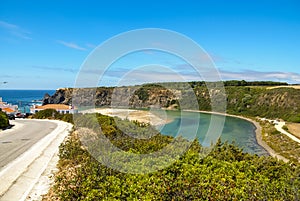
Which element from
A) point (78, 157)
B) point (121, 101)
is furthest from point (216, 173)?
point (121, 101)

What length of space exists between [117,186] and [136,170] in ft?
4.63

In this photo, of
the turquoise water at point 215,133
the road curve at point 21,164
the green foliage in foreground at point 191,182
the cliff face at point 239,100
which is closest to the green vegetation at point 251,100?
the cliff face at point 239,100

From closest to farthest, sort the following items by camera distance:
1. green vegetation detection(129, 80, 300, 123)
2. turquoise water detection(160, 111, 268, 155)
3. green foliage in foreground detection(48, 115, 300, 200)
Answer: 1. green foliage in foreground detection(48, 115, 300, 200)
2. turquoise water detection(160, 111, 268, 155)
3. green vegetation detection(129, 80, 300, 123)

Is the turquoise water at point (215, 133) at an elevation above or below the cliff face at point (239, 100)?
below

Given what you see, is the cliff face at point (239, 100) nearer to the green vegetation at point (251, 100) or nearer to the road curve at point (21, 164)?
the green vegetation at point (251, 100)

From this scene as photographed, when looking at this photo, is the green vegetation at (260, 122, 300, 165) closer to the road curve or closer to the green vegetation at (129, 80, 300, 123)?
the road curve

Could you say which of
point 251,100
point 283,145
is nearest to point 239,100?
point 251,100

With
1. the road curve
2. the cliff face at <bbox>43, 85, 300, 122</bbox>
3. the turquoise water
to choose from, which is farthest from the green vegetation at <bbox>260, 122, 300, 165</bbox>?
the cliff face at <bbox>43, 85, 300, 122</bbox>

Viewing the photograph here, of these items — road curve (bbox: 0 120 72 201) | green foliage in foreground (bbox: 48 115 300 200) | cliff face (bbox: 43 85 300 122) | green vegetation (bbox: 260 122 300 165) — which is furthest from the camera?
cliff face (bbox: 43 85 300 122)

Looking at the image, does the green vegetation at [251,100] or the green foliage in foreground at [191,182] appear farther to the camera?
the green vegetation at [251,100]

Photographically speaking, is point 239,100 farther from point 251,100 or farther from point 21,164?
point 21,164

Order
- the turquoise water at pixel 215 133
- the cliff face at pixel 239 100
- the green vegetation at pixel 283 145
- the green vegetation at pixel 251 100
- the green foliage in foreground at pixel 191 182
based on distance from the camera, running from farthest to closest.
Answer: the cliff face at pixel 239 100 < the green vegetation at pixel 251 100 < the turquoise water at pixel 215 133 < the green vegetation at pixel 283 145 < the green foliage in foreground at pixel 191 182

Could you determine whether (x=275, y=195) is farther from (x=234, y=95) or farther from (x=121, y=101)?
(x=234, y=95)

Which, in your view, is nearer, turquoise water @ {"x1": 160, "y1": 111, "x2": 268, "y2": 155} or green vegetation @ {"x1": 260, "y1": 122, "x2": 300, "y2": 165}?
green vegetation @ {"x1": 260, "y1": 122, "x2": 300, "y2": 165}
